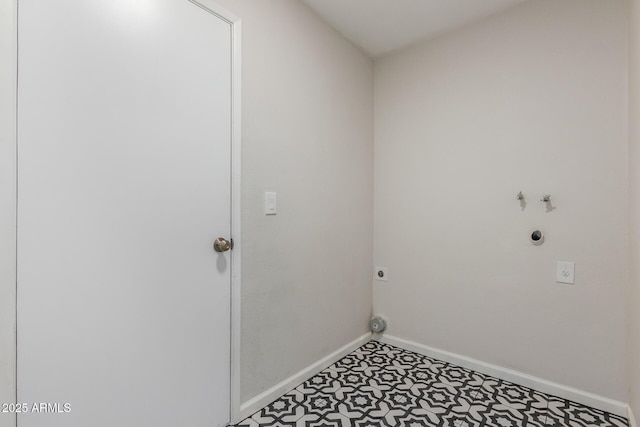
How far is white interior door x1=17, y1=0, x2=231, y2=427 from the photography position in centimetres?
96

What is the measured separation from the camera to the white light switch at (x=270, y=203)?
5.34 ft

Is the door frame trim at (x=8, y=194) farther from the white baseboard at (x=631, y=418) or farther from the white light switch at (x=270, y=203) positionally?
the white baseboard at (x=631, y=418)

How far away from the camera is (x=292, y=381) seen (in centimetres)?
179

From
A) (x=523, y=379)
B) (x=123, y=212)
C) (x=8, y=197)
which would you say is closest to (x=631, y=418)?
(x=523, y=379)

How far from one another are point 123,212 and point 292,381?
50.0 inches

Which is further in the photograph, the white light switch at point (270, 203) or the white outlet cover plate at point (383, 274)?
the white outlet cover plate at point (383, 274)

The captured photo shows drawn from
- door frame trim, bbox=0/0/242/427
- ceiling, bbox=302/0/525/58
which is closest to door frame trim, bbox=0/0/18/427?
door frame trim, bbox=0/0/242/427

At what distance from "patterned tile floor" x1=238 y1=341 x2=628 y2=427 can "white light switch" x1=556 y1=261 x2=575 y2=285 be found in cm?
63

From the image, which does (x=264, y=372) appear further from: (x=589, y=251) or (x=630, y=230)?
(x=630, y=230)

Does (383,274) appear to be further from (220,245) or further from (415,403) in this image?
(220,245)

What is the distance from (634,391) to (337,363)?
1.46 meters

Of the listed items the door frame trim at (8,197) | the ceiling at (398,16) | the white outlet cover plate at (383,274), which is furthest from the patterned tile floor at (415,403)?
the ceiling at (398,16)

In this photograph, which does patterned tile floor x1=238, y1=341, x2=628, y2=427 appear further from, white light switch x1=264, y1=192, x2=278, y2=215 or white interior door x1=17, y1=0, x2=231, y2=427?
white light switch x1=264, y1=192, x2=278, y2=215

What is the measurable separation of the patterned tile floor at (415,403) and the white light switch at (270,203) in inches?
39.2
